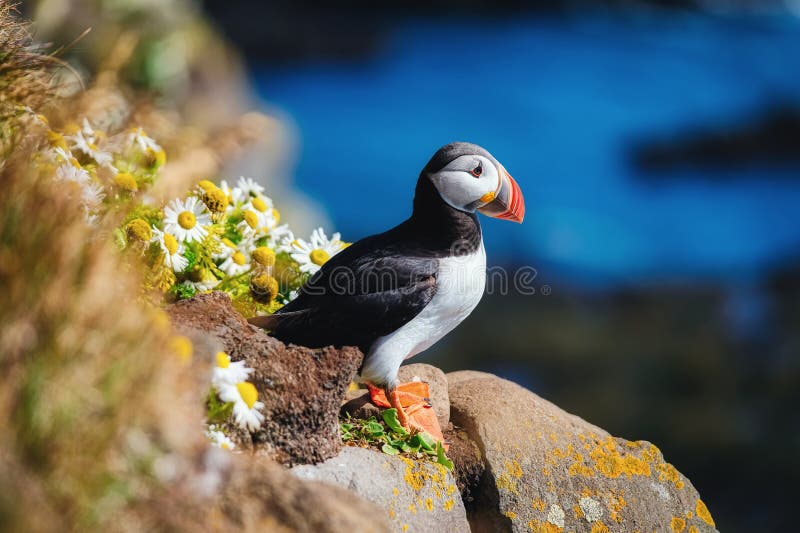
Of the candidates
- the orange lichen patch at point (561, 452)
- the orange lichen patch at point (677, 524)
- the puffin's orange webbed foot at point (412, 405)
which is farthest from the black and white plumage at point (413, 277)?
the orange lichen patch at point (677, 524)

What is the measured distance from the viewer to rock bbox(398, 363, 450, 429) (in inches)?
162

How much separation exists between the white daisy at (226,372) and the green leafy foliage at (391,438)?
76cm

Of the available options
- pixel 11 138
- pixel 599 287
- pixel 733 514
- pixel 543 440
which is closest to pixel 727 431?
pixel 733 514

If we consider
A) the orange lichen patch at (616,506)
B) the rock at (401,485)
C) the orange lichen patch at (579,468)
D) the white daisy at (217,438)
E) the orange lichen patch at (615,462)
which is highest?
the orange lichen patch at (615,462)

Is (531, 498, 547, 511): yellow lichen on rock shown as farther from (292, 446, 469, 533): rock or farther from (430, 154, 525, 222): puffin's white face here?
(430, 154, 525, 222): puffin's white face

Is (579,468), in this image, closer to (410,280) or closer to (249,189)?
(410,280)

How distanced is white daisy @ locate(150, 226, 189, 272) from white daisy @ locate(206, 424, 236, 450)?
1.18 metres

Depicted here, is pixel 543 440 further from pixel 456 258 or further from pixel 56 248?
pixel 56 248

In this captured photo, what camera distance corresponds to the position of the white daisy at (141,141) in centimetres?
433

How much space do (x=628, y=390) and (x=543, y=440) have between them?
984 centimetres

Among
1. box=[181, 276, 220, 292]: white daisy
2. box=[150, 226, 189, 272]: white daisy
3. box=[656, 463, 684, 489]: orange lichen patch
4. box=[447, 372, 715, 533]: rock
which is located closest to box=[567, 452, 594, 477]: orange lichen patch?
box=[447, 372, 715, 533]: rock

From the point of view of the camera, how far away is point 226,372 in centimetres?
293

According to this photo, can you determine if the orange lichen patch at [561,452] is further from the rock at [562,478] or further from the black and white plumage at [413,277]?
the black and white plumage at [413,277]

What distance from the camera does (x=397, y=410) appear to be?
378 cm
